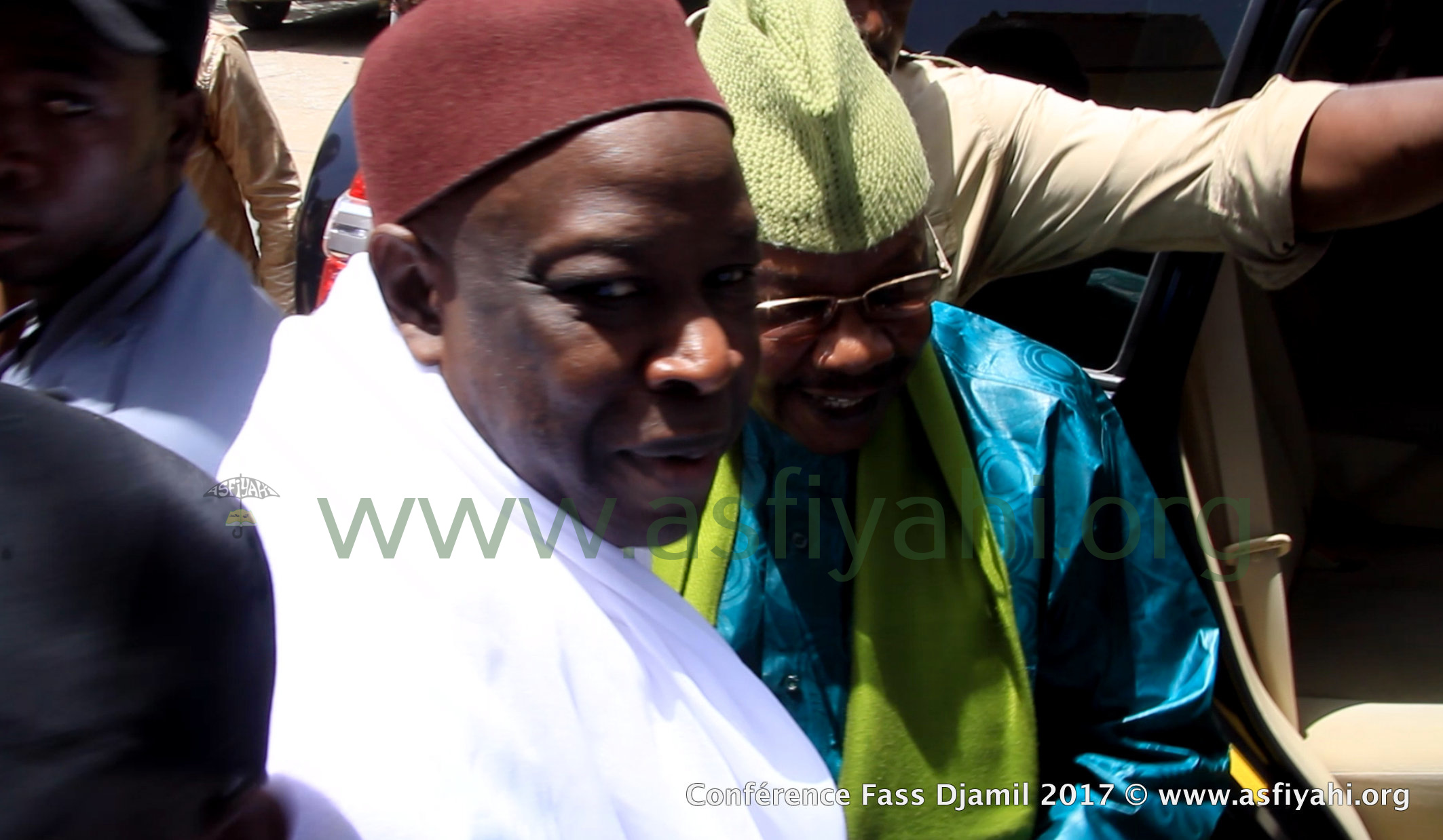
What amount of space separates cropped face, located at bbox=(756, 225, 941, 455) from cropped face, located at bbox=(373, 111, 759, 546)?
1.34 ft

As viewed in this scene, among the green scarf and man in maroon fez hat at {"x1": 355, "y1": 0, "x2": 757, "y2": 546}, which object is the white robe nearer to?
man in maroon fez hat at {"x1": 355, "y1": 0, "x2": 757, "y2": 546}

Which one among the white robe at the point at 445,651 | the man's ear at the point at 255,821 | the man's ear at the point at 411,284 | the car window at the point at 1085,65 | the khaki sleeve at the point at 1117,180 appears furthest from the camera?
the car window at the point at 1085,65

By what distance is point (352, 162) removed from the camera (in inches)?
135

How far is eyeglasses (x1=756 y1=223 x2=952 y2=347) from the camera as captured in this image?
145cm

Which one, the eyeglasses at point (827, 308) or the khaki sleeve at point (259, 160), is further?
the khaki sleeve at point (259, 160)

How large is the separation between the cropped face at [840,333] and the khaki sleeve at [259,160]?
2.29 m

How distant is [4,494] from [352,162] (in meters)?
3.13

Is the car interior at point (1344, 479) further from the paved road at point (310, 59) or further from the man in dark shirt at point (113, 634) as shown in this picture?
the paved road at point (310, 59)

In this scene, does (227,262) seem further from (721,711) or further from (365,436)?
(721,711)

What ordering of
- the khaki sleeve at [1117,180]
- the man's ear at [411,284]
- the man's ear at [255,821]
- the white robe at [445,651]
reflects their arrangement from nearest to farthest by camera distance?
the man's ear at [255,821], the white robe at [445,651], the man's ear at [411,284], the khaki sleeve at [1117,180]

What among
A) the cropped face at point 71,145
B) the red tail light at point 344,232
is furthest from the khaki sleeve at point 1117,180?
the red tail light at point 344,232

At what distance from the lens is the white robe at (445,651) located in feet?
2.77

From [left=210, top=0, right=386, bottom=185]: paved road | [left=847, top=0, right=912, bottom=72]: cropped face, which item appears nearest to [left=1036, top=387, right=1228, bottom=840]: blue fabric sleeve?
[left=847, top=0, right=912, bottom=72]: cropped face

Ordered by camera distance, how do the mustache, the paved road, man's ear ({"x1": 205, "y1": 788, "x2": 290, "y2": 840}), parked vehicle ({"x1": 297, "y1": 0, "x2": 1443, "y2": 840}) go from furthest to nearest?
1. the paved road
2. parked vehicle ({"x1": 297, "y1": 0, "x2": 1443, "y2": 840})
3. the mustache
4. man's ear ({"x1": 205, "y1": 788, "x2": 290, "y2": 840})
